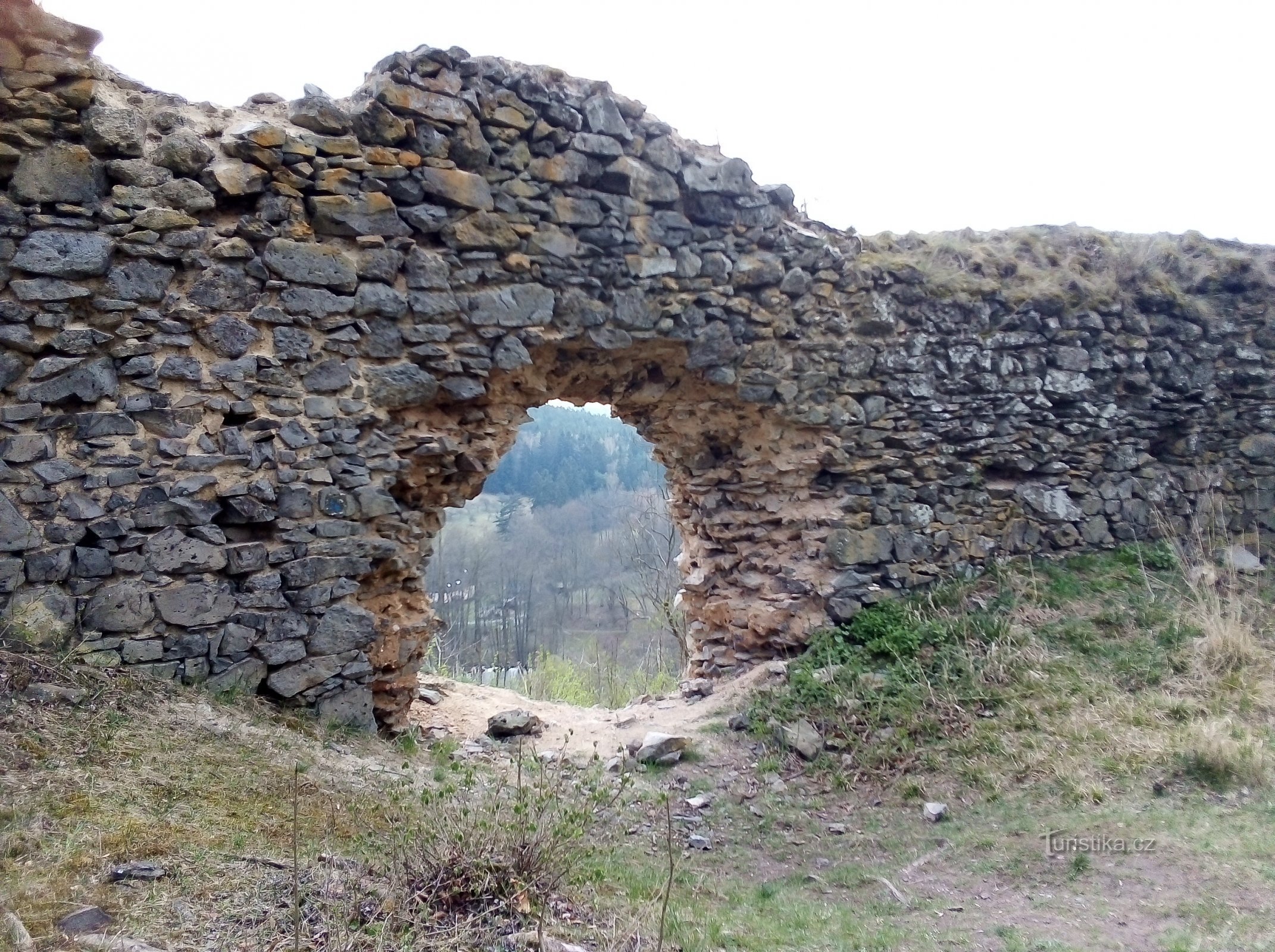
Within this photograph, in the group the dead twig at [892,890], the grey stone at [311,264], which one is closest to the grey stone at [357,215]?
the grey stone at [311,264]

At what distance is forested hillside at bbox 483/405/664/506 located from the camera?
35.4 metres

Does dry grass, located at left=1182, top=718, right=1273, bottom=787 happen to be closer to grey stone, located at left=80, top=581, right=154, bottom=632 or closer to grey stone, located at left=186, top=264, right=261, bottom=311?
grey stone, located at left=80, top=581, right=154, bottom=632

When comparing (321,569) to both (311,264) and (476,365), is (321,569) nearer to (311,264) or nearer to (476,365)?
(476,365)

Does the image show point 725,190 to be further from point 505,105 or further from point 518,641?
point 518,641

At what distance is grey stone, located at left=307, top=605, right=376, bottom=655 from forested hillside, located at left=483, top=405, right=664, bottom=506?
26.5m

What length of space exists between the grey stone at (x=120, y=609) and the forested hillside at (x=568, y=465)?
89.4 feet

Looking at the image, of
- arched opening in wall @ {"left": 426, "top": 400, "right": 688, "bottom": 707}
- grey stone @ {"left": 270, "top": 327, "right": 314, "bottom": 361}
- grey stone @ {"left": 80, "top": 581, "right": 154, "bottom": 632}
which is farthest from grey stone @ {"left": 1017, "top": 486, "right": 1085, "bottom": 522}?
arched opening in wall @ {"left": 426, "top": 400, "right": 688, "bottom": 707}

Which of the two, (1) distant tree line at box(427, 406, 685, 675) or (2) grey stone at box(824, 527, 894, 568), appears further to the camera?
(1) distant tree line at box(427, 406, 685, 675)

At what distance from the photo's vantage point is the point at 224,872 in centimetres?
308

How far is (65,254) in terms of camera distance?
185 inches

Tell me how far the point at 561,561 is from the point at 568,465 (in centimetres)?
443

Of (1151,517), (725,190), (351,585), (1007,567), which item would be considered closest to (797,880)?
(351,585)

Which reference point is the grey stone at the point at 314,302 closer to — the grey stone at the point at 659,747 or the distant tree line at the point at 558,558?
the grey stone at the point at 659,747

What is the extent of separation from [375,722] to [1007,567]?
5078 millimetres
